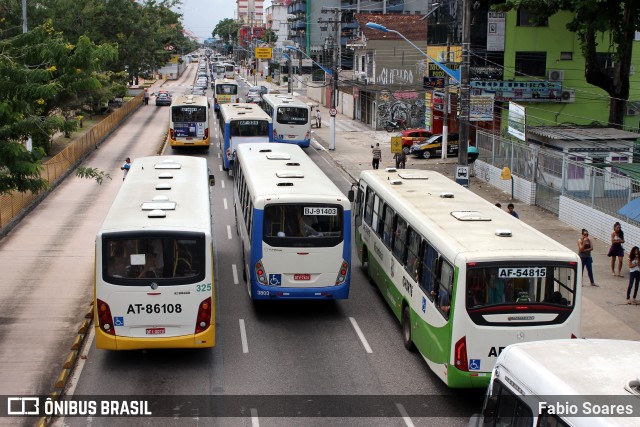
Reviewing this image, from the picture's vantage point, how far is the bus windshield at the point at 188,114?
4481 centimetres

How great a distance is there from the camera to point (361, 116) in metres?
70.0

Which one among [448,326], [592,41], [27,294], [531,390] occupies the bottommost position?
[27,294]

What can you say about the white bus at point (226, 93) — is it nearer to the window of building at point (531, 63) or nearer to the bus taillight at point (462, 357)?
the window of building at point (531, 63)

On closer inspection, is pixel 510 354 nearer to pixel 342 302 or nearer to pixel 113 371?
pixel 113 371

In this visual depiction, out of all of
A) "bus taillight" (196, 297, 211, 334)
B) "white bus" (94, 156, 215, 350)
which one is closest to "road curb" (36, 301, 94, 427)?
"white bus" (94, 156, 215, 350)

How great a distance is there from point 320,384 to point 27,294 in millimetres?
9293

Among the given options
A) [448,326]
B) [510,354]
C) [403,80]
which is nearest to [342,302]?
[448,326]

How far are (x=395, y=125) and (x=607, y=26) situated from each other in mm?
25428

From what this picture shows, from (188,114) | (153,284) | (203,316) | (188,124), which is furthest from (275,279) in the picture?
(188,114)

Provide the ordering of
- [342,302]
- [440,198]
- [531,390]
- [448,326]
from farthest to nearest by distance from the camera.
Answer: [342,302], [440,198], [448,326], [531,390]

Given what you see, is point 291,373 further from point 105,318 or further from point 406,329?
point 105,318

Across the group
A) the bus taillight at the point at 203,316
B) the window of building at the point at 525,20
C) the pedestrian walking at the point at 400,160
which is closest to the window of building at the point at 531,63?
the window of building at the point at 525,20

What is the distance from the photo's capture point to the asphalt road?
527 inches

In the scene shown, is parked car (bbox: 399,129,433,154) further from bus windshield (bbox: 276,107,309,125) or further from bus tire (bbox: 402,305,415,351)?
bus tire (bbox: 402,305,415,351)
